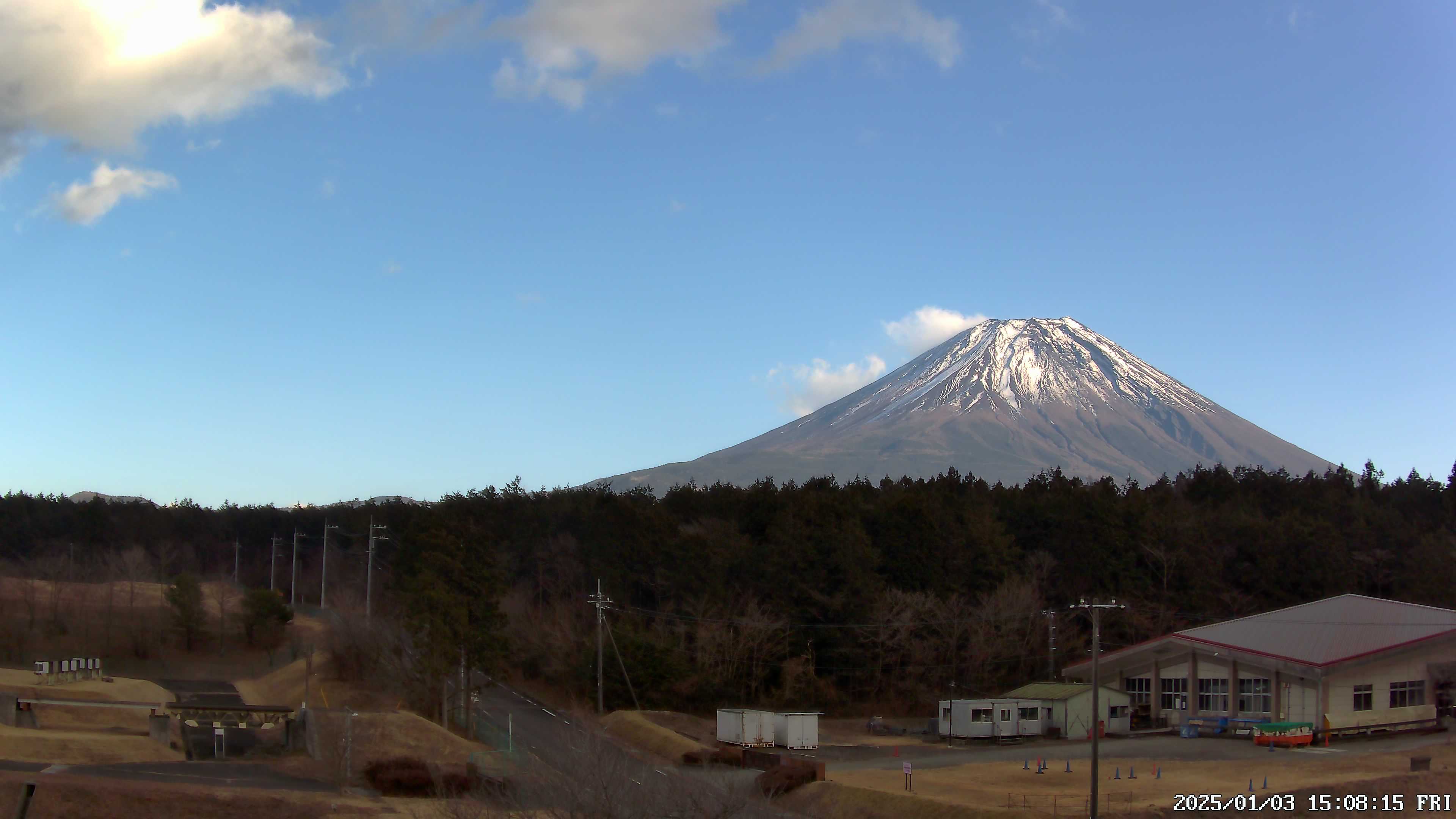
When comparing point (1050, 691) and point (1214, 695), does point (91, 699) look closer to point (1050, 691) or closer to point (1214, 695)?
point (1050, 691)

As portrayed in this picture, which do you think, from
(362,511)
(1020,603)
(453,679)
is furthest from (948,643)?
(362,511)

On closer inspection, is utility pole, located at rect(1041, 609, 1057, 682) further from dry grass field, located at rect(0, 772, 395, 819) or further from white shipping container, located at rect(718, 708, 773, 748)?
dry grass field, located at rect(0, 772, 395, 819)

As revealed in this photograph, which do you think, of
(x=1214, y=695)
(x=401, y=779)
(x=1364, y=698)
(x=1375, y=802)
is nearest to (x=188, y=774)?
(x=401, y=779)

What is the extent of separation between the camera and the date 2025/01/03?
2983 cm

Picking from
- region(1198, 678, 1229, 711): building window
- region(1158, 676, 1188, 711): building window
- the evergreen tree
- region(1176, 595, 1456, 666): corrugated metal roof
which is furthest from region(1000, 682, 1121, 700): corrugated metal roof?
the evergreen tree

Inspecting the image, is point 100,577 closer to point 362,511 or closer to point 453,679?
point 362,511

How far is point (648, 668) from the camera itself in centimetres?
5947

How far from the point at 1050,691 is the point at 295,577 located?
59.3 m

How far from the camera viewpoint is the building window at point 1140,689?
54.8 meters

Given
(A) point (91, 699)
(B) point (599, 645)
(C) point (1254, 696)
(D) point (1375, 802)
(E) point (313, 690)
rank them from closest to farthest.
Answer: (D) point (1375, 802) < (A) point (91, 699) < (C) point (1254, 696) < (B) point (599, 645) < (E) point (313, 690)

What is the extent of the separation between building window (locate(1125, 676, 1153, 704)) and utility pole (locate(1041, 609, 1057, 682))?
3445 mm

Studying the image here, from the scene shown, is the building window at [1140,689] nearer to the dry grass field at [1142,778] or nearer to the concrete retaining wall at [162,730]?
the dry grass field at [1142,778]

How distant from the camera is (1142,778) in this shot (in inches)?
1443

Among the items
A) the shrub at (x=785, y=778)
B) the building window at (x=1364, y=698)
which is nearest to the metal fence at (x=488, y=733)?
the shrub at (x=785, y=778)
